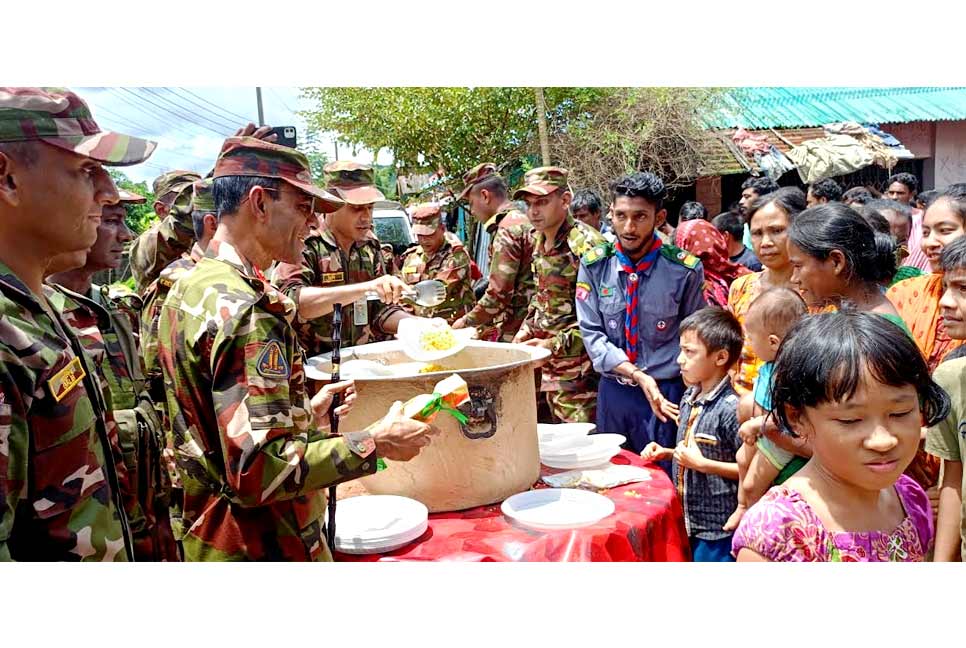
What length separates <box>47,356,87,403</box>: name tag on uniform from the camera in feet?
4.48

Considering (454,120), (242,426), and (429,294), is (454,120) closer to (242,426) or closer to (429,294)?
(429,294)

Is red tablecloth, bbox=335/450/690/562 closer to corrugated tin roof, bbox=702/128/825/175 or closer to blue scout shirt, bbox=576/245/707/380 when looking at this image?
blue scout shirt, bbox=576/245/707/380

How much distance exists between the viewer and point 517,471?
2.39 metres

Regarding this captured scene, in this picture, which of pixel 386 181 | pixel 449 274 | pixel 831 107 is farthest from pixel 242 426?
pixel 386 181

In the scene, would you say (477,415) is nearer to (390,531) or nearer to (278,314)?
(390,531)

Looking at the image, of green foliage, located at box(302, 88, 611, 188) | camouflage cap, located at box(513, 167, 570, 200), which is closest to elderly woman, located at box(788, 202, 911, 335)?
camouflage cap, located at box(513, 167, 570, 200)

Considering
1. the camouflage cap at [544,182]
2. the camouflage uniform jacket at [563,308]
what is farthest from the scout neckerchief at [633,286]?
the camouflage cap at [544,182]

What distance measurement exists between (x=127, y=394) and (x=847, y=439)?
7.73 ft

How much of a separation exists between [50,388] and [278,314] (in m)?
0.55

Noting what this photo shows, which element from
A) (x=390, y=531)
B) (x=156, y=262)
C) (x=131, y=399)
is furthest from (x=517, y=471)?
(x=156, y=262)

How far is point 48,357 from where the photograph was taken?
1.37 meters

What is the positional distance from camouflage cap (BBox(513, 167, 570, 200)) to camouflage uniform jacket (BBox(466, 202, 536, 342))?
0.68 m

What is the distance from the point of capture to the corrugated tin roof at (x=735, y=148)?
10.7 meters
